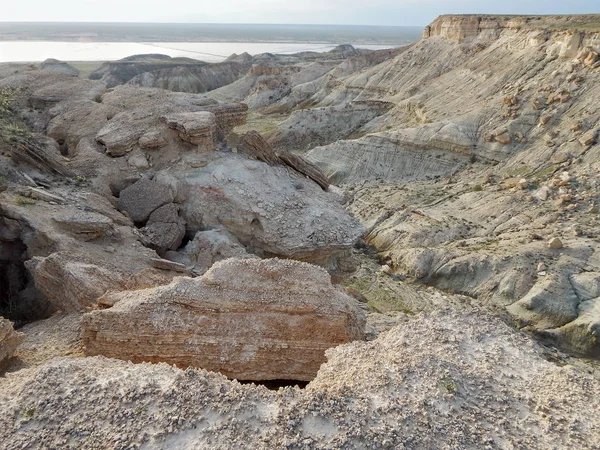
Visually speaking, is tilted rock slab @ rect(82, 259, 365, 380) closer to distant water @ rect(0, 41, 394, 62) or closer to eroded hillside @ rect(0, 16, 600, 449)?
eroded hillside @ rect(0, 16, 600, 449)

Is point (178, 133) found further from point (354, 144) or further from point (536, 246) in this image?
point (354, 144)

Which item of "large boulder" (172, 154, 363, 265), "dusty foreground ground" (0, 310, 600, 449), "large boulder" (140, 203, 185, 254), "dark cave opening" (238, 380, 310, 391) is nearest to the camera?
"dusty foreground ground" (0, 310, 600, 449)

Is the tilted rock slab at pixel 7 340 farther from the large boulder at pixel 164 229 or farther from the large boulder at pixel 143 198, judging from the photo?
the large boulder at pixel 143 198

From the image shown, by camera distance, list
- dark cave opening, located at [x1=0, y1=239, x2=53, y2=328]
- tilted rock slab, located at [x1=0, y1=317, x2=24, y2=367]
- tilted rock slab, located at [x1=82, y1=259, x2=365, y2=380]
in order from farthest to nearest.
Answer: dark cave opening, located at [x1=0, y1=239, x2=53, y2=328]
tilted rock slab, located at [x1=82, y1=259, x2=365, y2=380]
tilted rock slab, located at [x1=0, y1=317, x2=24, y2=367]

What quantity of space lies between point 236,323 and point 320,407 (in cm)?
331

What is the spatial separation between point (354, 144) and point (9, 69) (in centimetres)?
2174

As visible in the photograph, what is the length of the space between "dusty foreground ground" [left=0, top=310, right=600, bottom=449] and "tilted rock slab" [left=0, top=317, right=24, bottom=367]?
4.48ft

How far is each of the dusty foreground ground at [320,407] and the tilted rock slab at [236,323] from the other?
1415 millimetres

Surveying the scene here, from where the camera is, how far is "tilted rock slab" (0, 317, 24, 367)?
780cm

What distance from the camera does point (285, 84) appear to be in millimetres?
63594

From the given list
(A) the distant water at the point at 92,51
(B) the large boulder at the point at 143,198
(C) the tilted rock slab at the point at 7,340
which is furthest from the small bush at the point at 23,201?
(A) the distant water at the point at 92,51

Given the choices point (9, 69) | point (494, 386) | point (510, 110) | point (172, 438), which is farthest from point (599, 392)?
point (9, 69)

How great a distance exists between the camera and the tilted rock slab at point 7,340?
25.6 feet

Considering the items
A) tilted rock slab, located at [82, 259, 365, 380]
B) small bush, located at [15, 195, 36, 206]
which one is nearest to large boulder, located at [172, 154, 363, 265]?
small bush, located at [15, 195, 36, 206]
